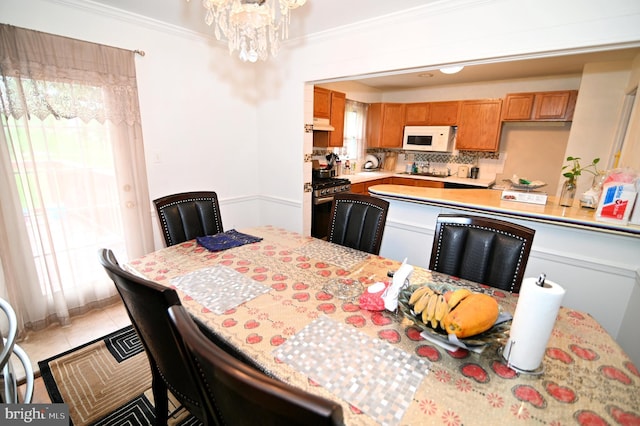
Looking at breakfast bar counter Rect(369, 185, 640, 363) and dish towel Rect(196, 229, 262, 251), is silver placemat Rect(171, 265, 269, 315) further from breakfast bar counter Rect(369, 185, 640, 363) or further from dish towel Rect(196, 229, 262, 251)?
breakfast bar counter Rect(369, 185, 640, 363)

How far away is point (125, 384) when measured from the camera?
5.53 feet

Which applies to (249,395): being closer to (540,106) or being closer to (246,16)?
(246,16)

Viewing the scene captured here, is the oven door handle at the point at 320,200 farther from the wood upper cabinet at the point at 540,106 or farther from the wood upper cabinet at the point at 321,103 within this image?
the wood upper cabinet at the point at 540,106

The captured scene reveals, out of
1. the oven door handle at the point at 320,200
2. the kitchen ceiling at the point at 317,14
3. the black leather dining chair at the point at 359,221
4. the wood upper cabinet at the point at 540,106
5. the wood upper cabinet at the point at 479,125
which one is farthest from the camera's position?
the wood upper cabinet at the point at 479,125

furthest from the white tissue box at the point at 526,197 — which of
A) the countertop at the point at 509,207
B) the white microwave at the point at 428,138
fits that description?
the white microwave at the point at 428,138

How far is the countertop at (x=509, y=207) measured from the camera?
170 centimetres

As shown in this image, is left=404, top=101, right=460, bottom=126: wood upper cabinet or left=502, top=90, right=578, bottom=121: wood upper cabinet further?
left=404, top=101, right=460, bottom=126: wood upper cabinet

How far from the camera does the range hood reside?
359 cm

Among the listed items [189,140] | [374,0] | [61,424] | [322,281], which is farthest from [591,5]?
[61,424]

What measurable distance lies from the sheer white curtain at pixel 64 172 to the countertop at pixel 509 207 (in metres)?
2.21

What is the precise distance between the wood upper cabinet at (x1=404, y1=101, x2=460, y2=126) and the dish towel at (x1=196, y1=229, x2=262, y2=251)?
4.04m

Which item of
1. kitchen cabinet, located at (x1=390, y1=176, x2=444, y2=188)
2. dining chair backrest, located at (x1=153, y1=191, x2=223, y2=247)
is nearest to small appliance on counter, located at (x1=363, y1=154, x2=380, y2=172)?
kitchen cabinet, located at (x1=390, y1=176, x2=444, y2=188)

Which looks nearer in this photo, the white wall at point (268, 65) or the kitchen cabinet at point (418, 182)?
the white wall at point (268, 65)

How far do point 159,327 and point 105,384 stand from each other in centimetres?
127
